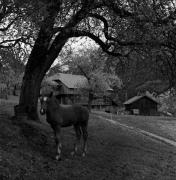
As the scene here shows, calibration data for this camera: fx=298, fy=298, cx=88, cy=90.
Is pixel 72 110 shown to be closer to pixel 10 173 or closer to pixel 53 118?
pixel 53 118

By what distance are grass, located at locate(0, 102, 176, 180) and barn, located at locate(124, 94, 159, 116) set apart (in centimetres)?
6762

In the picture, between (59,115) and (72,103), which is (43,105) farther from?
(72,103)

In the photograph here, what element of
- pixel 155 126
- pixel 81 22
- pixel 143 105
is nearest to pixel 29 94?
pixel 81 22

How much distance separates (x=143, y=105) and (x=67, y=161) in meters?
75.5

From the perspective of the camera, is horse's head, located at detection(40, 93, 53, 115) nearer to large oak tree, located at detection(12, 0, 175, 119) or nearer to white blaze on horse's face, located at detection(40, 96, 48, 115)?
white blaze on horse's face, located at detection(40, 96, 48, 115)

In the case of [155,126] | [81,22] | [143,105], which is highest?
[81,22]

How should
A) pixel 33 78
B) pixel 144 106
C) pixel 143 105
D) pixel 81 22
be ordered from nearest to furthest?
1. pixel 81 22
2. pixel 33 78
3. pixel 143 105
4. pixel 144 106

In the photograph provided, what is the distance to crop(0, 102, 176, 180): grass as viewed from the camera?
10.3 metres

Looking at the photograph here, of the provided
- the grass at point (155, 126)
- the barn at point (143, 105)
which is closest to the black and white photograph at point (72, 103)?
the grass at point (155, 126)

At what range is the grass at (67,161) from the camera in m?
10.3

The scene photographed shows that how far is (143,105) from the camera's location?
85.5 m

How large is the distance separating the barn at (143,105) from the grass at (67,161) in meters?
67.6

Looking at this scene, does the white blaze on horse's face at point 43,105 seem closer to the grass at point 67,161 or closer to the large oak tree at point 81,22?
the grass at point 67,161

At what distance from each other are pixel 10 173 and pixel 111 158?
6059mm
